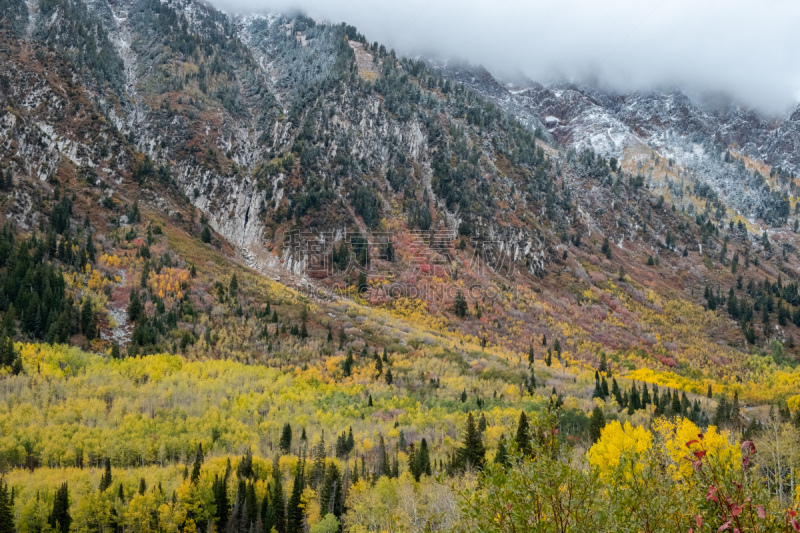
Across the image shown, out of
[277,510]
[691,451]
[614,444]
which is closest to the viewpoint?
[691,451]

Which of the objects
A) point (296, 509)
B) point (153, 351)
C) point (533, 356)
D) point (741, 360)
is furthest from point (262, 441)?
point (741, 360)

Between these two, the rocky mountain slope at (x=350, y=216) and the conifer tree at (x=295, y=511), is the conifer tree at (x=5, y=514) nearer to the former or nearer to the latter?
the conifer tree at (x=295, y=511)

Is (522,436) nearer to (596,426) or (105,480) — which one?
(596,426)

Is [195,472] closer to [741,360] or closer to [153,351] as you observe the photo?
[153,351]

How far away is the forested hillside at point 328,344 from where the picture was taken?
4669cm

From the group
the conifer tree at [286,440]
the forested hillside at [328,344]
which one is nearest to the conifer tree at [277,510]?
the forested hillside at [328,344]

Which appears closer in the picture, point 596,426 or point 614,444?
point 614,444

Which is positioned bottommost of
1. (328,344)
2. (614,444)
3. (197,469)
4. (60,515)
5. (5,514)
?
(60,515)

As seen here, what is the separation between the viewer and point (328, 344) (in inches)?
4847

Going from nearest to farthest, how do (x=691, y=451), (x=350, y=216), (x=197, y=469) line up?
(x=691, y=451) < (x=197, y=469) < (x=350, y=216)

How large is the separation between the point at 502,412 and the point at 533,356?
4477 cm

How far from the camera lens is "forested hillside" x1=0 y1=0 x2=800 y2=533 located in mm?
46688

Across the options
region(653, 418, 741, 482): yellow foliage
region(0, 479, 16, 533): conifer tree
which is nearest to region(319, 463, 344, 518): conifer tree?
region(0, 479, 16, 533): conifer tree

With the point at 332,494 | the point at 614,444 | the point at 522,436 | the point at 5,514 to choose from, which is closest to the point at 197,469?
the point at 332,494
